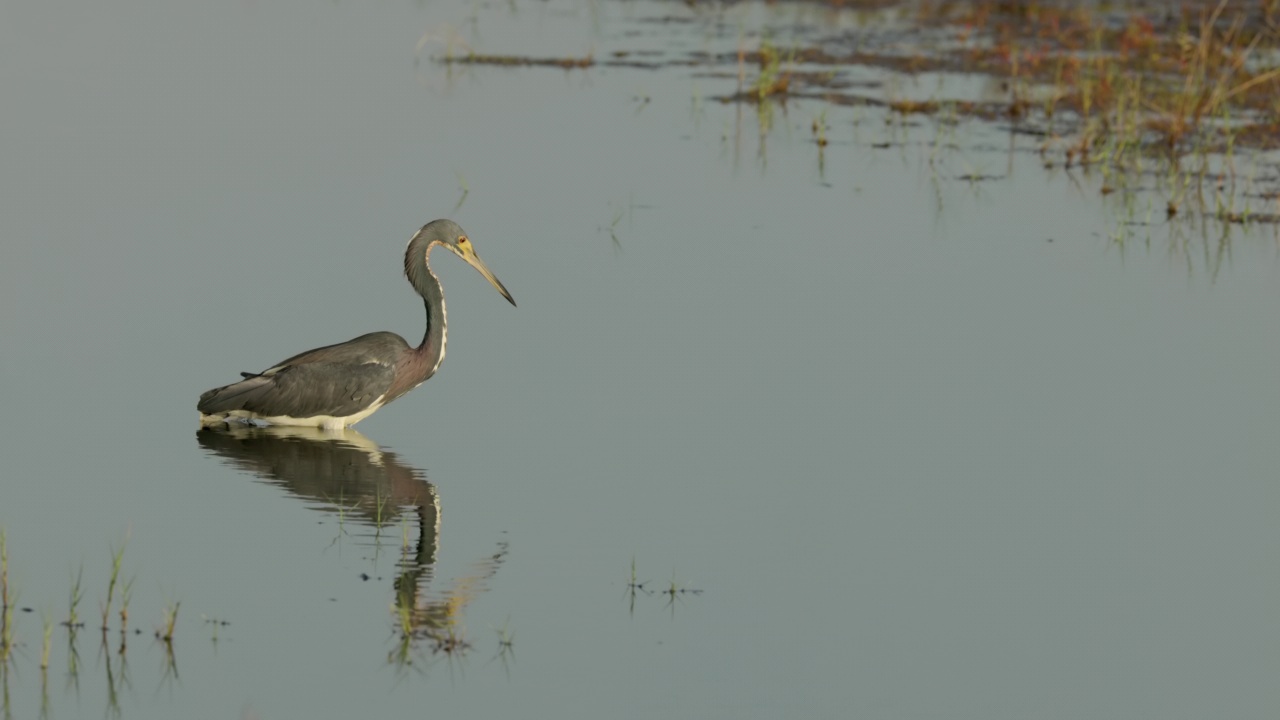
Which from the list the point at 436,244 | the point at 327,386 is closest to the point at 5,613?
the point at 327,386

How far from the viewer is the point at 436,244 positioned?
36.7ft

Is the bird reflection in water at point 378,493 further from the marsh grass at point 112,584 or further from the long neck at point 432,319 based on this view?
the marsh grass at point 112,584

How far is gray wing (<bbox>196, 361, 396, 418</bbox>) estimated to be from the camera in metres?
10.3

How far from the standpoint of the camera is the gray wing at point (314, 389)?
1029 cm

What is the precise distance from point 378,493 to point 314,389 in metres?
1.25

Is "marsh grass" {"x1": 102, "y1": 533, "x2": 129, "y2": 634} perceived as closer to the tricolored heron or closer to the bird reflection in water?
the bird reflection in water

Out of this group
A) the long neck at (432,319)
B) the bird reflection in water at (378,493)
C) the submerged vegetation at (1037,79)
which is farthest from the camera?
the submerged vegetation at (1037,79)

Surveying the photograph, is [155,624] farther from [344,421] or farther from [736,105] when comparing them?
[736,105]

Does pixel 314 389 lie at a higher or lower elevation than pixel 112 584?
higher

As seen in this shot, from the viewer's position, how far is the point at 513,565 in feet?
26.8

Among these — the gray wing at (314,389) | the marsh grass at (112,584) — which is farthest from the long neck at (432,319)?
the marsh grass at (112,584)

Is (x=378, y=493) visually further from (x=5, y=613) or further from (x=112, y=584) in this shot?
(x=5, y=613)

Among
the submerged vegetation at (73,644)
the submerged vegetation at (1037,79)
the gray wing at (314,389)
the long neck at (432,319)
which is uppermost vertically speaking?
the submerged vegetation at (1037,79)

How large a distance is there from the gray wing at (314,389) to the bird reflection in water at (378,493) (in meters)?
0.16
